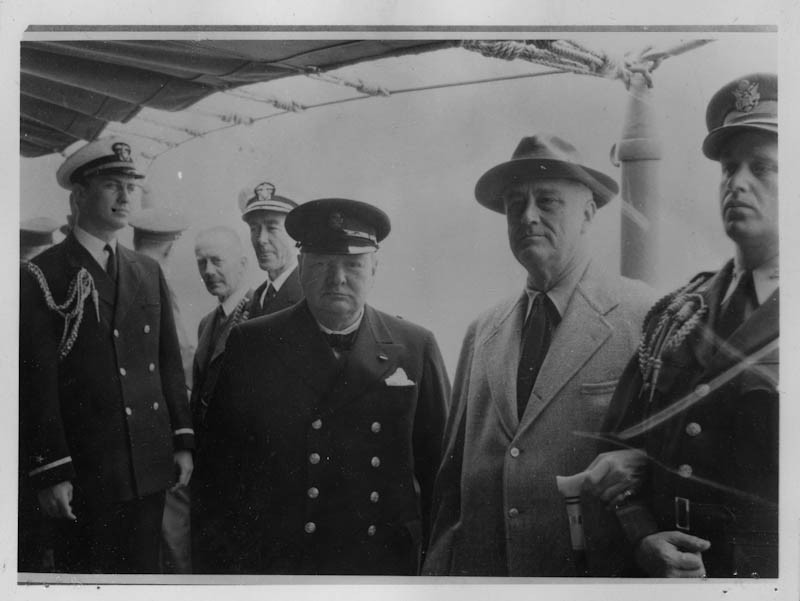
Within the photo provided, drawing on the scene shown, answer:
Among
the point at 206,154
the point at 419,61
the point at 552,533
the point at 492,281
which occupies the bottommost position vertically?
the point at 552,533

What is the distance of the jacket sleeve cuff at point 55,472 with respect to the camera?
10.1ft

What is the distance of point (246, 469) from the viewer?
3.05 meters

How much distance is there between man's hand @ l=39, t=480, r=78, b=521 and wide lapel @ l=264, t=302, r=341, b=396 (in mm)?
802

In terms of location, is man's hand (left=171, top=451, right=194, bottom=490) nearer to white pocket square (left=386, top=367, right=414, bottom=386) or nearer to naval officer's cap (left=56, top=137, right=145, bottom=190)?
white pocket square (left=386, top=367, right=414, bottom=386)

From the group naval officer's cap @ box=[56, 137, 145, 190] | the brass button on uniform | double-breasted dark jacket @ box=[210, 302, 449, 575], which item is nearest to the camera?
the brass button on uniform

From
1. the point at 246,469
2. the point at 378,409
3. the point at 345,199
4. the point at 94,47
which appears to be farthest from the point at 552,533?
the point at 94,47

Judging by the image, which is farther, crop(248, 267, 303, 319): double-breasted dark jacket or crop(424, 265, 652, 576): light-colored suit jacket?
crop(248, 267, 303, 319): double-breasted dark jacket

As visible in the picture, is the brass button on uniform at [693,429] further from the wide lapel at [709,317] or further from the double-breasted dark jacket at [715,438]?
the wide lapel at [709,317]

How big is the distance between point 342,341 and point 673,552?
122 cm

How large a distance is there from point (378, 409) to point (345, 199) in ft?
2.23

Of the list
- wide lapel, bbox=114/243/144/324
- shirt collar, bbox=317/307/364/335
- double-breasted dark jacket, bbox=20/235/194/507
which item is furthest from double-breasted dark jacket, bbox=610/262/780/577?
wide lapel, bbox=114/243/144/324

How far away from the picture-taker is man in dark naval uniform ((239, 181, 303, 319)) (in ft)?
10.1

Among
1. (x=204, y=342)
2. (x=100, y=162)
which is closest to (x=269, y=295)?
(x=204, y=342)

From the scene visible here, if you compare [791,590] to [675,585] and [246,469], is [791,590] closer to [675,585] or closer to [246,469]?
[675,585]
